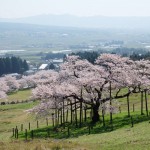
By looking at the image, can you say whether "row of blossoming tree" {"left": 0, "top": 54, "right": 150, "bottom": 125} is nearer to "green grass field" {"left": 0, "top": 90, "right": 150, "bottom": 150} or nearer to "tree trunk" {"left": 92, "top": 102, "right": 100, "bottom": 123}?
"tree trunk" {"left": 92, "top": 102, "right": 100, "bottom": 123}

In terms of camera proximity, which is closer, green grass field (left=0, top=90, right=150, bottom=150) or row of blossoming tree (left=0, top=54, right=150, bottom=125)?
green grass field (left=0, top=90, right=150, bottom=150)

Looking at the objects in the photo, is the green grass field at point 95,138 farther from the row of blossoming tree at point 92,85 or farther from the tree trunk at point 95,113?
the row of blossoming tree at point 92,85

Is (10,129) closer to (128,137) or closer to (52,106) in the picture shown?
(52,106)

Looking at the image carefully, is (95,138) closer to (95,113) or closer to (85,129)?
(85,129)

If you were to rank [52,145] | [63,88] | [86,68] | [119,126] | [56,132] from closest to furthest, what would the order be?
[52,145], [119,126], [56,132], [63,88], [86,68]

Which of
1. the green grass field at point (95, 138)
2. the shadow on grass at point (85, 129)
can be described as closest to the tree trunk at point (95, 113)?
the shadow on grass at point (85, 129)

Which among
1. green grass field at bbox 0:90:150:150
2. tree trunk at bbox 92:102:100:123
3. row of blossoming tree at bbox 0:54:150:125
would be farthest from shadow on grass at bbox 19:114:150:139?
row of blossoming tree at bbox 0:54:150:125

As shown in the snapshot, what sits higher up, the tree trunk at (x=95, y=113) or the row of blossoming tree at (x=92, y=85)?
the row of blossoming tree at (x=92, y=85)

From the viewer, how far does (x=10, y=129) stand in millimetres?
62938

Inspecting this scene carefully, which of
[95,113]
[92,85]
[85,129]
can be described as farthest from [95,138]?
[95,113]

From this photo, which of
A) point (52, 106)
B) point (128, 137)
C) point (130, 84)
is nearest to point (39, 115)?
point (52, 106)

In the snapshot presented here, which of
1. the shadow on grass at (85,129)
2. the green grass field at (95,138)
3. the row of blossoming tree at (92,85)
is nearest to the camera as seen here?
the green grass field at (95,138)

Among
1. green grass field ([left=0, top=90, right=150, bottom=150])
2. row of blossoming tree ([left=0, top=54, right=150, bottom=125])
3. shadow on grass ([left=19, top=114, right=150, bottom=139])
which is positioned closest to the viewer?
green grass field ([left=0, top=90, right=150, bottom=150])

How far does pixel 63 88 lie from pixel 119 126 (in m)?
12.6
